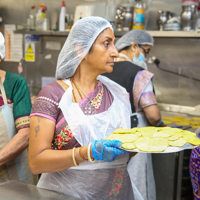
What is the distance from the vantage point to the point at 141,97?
78.9 inches

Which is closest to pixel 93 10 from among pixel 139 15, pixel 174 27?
pixel 139 15

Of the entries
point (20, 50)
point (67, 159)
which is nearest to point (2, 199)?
point (67, 159)

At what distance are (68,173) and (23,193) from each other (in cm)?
21

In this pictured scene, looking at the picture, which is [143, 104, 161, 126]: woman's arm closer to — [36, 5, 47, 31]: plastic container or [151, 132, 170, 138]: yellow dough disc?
[151, 132, 170, 138]: yellow dough disc

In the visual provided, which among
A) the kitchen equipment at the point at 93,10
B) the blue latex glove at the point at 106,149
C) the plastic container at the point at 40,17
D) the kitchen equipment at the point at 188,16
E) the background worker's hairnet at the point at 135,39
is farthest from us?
the plastic container at the point at 40,17

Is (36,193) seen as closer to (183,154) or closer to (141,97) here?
(141,97)

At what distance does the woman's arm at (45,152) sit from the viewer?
3.51 feet

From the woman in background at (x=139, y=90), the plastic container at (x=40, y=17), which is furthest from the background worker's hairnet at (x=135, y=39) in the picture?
the plastic container at (x=40, y=17)

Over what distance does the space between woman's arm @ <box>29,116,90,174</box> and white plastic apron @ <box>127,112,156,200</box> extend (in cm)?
113

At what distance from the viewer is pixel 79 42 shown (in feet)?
4.10

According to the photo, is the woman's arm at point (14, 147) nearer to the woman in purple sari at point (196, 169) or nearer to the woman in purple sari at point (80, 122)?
the woman in purple sari at point (80, 122)

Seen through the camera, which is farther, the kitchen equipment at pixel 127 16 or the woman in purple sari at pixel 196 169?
the kitchen equipment at pixel 127 16

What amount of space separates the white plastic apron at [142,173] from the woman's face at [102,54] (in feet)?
3.12

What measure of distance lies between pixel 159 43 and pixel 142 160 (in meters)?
1.58
